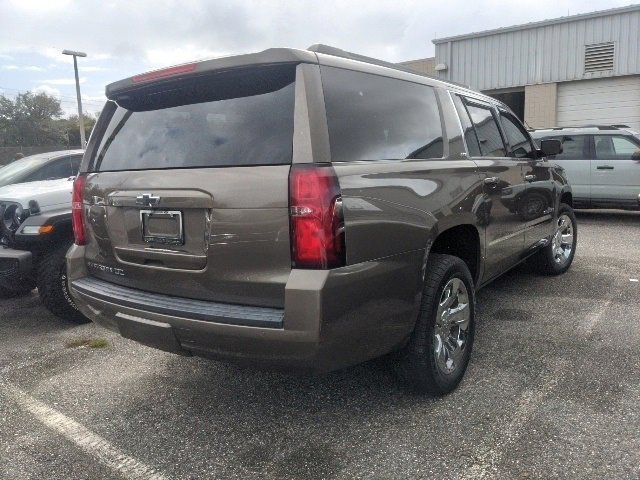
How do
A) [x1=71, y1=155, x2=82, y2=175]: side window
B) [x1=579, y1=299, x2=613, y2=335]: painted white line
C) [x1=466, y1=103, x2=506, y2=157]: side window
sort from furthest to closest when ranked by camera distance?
[x1=71, y1=155, x2=82, y2=175]: side window < [x1=579, y1=299, x2=613, y2=335]: painted white line < [x1=466, y1=103, x2=506, y2=157]: side window

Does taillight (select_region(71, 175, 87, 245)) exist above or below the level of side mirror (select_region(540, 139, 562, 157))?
below

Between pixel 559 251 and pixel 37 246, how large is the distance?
511 cm

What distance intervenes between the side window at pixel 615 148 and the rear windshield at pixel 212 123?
8.90m

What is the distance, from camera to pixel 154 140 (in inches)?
111

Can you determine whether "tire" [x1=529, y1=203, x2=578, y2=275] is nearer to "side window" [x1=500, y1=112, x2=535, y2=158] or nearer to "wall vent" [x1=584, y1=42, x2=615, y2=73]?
"side window" [x1=500, y1=112, x2=535, y2=158]

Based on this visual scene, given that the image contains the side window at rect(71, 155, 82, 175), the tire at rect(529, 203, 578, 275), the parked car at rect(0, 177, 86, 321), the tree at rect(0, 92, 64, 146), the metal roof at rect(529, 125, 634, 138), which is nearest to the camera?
the parked car at rect(0, 177, 86, 321)

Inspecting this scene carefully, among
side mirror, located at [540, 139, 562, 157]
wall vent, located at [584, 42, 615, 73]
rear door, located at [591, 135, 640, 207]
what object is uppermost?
wall vent, located at [584, 42, 615, 73]

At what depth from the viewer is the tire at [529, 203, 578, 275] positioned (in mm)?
5551

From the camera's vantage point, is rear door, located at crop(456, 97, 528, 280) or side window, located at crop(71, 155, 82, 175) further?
side window, located at crop(71, 155, 82, 175)

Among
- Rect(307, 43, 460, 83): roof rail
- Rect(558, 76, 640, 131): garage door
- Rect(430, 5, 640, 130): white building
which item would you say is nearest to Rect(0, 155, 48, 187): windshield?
Rect(307, 43, 460, 83): roof rail

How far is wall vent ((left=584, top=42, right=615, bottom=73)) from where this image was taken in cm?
1606

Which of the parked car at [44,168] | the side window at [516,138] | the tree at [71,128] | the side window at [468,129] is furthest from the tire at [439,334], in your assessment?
the tree at [71,128]

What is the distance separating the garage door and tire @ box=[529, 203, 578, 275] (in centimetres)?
1193

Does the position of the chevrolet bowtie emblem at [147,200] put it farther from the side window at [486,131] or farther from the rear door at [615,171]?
the rear door at [615,171]
